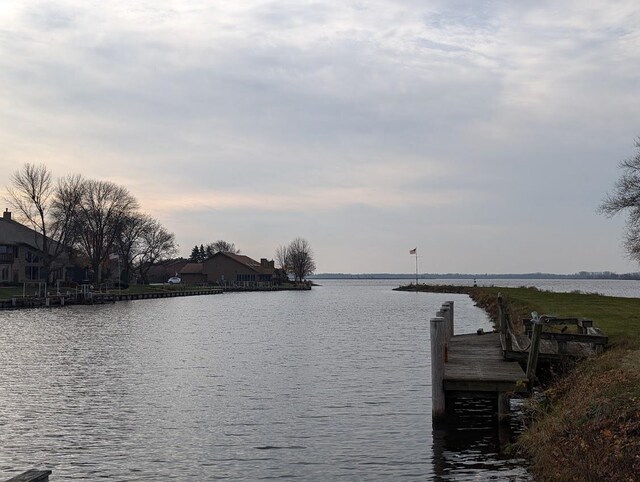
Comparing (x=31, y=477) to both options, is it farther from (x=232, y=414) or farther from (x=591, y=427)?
(x=232, y=414)

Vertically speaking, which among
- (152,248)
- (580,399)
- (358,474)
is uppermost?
(152,248)

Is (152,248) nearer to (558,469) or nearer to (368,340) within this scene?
(368,340)

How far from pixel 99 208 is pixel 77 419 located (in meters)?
94.7

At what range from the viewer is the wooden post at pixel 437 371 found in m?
17.7

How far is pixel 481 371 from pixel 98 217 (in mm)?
98596

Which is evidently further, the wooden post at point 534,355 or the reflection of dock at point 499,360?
the wooden post at point 534,355

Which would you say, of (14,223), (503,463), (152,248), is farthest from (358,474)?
(152,248)

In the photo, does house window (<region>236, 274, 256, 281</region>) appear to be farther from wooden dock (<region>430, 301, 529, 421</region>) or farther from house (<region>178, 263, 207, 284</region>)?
wooden dock (<region>430, 301, 529, 421</region>)

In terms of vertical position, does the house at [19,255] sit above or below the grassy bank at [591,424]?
above

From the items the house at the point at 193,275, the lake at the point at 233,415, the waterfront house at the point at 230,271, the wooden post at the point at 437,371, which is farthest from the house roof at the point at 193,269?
the wooden post at the point at 437,371

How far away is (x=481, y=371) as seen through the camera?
1916cm

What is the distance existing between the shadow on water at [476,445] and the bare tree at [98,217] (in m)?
94.0

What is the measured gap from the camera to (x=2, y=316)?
68125 mm

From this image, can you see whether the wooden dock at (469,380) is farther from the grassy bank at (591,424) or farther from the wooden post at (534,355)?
the grassy bank at (591,424)
